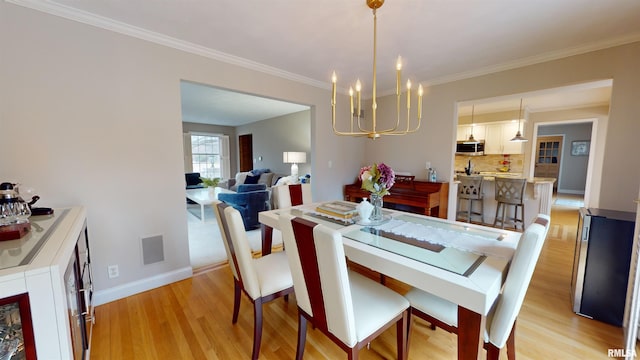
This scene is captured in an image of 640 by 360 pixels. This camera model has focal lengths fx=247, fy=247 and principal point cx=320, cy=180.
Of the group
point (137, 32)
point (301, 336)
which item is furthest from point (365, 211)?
point (137, 32)

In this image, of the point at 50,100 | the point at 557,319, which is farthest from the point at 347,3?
the point at 557,319

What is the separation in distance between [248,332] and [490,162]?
6502 mm

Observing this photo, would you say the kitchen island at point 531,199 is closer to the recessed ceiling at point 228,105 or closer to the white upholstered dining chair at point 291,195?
the white upholstered dining chair at point 291,195

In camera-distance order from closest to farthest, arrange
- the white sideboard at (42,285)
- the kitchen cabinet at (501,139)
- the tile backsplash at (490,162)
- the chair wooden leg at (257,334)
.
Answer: the white sideboard at (42,285) < the chair wooden leg at (257,334) < the kitchen cabinet at (501,139) < the tile backsplash at (490,162)

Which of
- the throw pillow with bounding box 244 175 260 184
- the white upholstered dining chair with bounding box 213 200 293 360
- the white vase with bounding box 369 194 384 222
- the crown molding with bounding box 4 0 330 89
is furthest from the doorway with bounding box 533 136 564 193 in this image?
the white upholstered dining chair with bounding box 213 200 293 360

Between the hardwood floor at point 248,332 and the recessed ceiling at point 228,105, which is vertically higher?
the recessed ceiling at point 228,105

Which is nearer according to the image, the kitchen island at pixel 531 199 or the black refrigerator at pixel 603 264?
the black refrigerator at pixel 603 264

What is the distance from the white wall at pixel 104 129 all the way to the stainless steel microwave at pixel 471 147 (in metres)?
5.49

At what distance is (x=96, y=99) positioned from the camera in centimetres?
201

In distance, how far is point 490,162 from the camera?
6031 mm

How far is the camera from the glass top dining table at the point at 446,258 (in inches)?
41.0

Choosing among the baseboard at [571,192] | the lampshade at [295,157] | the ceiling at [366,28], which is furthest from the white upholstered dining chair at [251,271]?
the baseboard at [571,192]

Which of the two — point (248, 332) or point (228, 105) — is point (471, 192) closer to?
point (248, 332)

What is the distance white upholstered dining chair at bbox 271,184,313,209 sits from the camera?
2602 mm
